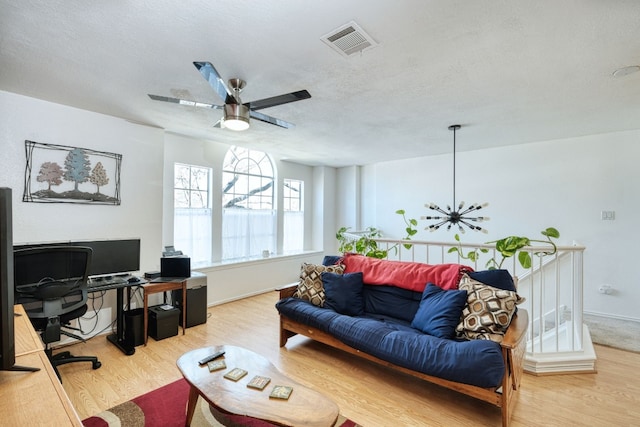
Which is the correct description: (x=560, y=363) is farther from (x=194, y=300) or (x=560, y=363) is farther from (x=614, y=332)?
(x=194, y=300)

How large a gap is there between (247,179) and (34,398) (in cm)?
473

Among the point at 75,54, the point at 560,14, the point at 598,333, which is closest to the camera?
the point at 560,14

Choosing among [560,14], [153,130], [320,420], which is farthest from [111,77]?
[560,14]

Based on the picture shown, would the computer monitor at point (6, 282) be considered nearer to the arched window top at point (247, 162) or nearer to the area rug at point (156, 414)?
the area rug at point (156, 414)

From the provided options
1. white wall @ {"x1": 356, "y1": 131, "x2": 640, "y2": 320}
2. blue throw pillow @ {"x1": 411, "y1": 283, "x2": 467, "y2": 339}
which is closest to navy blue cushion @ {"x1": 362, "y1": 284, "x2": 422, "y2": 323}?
blue throw pillow @ {"x1": 411, "y1": 283, "x2": 467, "y2": 339}

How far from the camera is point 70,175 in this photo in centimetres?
321

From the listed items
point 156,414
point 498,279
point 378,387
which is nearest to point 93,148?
point 156,414

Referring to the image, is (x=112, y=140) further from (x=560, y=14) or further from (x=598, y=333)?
(x=598, y=333)

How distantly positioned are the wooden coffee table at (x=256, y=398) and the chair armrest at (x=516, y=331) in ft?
4.17

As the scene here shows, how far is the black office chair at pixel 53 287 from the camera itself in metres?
2.41

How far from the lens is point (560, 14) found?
1.70 m

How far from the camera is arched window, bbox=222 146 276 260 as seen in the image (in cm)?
519

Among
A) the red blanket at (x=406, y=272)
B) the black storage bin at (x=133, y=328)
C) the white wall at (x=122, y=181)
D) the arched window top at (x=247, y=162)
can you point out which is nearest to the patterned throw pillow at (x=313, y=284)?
the red blanket at (x=406, y=272)

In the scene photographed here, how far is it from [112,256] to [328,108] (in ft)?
9.39
